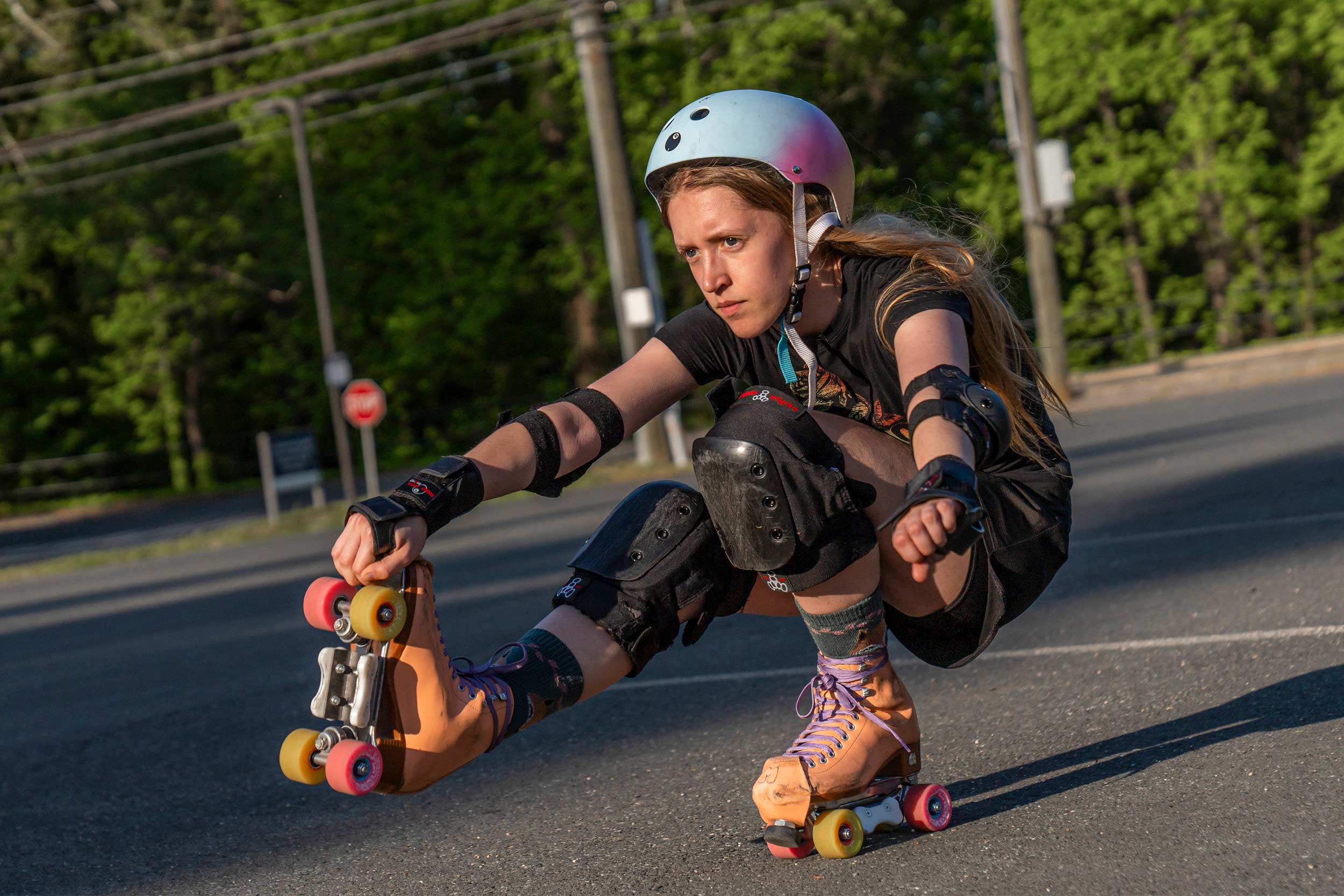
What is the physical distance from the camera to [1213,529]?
6641 mm

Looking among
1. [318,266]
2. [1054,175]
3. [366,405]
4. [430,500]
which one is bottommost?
[430,500]

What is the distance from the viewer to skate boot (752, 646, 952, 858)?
264 cm

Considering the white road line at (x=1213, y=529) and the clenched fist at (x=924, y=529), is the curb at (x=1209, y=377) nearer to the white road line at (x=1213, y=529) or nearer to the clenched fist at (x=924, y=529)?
the white road line at (x=1213, y=529)

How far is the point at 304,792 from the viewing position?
377 centimetres

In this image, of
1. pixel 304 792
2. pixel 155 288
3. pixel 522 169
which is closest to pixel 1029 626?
pixel 304 792

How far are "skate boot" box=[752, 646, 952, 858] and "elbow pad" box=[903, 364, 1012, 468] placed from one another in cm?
57

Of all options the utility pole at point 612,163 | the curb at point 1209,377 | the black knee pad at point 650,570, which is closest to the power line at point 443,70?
the utility pole at point 612,163

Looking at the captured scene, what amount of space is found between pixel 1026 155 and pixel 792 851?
16585 millimetres

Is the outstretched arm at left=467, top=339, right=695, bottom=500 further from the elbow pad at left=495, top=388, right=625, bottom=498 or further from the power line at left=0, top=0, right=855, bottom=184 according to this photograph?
the power line at left=0, top=0, right=855, bottom=184

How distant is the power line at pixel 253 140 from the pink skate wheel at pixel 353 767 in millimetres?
21807

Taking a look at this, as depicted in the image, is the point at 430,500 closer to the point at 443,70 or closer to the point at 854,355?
the point at 854,355

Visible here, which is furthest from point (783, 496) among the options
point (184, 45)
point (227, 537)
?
point (184, 45)

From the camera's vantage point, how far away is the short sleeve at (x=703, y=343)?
3016 mm

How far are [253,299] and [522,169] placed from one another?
7211 mm
